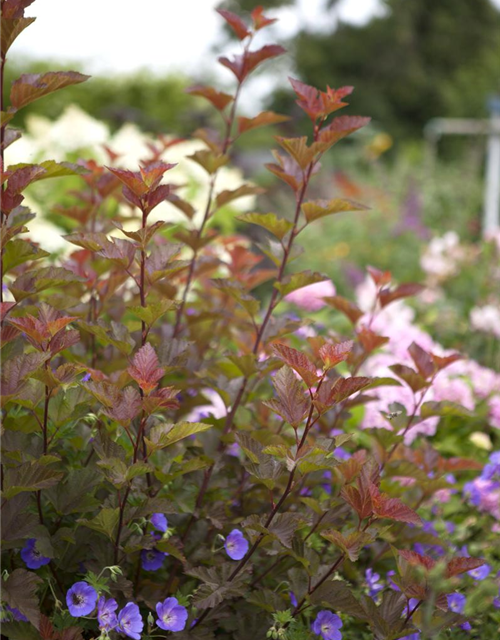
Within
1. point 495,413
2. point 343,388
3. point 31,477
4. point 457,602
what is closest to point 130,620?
point 31,477

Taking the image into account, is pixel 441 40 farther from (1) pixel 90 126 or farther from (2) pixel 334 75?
(1) pixel 90 126

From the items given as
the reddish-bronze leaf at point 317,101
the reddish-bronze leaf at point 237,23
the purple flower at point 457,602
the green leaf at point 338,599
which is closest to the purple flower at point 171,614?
the green leaf at point 338,599

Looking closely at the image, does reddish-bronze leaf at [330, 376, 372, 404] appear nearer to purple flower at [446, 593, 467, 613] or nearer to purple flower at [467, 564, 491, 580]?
purple flower at [446, 593, 467, 613]

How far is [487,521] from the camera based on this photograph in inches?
79.0

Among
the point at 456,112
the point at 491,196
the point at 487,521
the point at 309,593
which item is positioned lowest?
the point at 456,112

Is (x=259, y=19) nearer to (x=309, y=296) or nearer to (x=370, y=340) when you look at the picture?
(x=370, y=340)

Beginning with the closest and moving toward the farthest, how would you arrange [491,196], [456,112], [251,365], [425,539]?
[251,365]
[425,539]
[491,196]
[456,112]

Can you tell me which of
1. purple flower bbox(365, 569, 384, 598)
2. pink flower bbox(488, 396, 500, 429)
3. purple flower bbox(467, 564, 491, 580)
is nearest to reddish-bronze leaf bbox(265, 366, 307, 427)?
purple flower bbox(365, 569, 384, 598)

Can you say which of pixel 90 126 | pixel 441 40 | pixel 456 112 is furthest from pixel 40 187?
pixel 441 40

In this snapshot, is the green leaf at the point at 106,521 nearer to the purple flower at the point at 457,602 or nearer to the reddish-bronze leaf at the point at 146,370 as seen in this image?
the reddish-bronze leaf at the point at 146,370

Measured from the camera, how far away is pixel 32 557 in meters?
1.31

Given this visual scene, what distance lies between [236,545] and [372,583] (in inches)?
14.3

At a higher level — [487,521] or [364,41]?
[487,521]

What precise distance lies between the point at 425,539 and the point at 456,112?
71.5 feet
